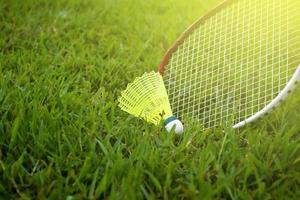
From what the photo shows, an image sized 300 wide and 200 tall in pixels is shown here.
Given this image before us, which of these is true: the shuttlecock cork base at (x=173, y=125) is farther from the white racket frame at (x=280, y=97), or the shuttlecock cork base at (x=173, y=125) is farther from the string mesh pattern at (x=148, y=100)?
the white racket frame at (x=280, y=97)

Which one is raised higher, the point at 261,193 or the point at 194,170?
the point at 194,170

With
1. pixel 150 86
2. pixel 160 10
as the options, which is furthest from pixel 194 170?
pixel 160 10

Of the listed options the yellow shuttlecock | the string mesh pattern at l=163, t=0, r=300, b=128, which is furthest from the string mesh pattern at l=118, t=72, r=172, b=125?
the string mesh pattern at l=163, t=0, r=300, b=128

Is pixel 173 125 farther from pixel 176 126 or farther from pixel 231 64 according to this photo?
pixel 231 64

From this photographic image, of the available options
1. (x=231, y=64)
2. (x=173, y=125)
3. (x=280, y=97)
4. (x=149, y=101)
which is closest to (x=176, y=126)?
(x=173, y=125)

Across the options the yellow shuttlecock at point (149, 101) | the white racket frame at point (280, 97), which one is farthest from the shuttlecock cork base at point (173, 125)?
the white racket frame at point (280, 97)

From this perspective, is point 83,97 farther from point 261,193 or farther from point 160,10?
point 160,10
